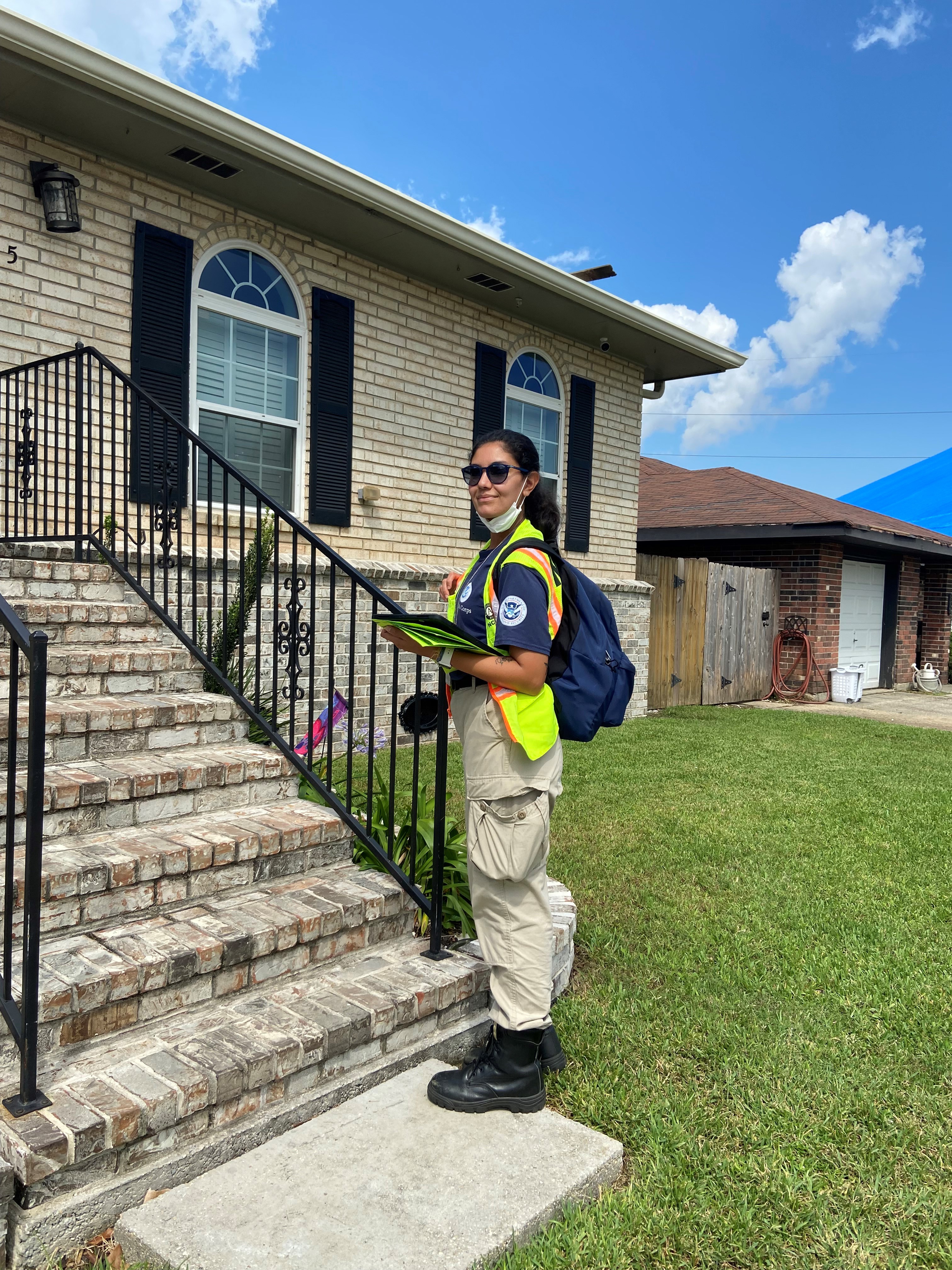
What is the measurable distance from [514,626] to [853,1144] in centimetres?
160

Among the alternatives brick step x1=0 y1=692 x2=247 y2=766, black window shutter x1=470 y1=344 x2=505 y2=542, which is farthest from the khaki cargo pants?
black window shutter x1=470 y1=344 x2=505 y2=542

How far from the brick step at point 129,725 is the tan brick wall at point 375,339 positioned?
9.70 feet

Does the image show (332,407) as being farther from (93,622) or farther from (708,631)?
(708,631)

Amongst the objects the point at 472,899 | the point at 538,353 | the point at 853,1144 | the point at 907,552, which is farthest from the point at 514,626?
the point at 907,552

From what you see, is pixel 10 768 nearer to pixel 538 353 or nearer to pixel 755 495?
pixel 538 353

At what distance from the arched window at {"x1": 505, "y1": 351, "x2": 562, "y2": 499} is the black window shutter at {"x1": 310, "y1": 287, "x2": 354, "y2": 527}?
1.97 m

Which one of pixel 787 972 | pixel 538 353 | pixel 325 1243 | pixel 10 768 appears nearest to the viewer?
pixel 325 1243

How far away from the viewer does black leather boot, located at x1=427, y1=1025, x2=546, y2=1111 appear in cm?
244

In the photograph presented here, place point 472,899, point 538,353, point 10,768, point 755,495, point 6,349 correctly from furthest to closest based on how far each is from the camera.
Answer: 1. point 755,495
2. point 538,353
3. point 6,349
4. point 472,899
5. point 10,768

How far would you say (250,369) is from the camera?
6.84 metres

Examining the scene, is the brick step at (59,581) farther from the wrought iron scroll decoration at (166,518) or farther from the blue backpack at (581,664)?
the blue backpack at (581,664)

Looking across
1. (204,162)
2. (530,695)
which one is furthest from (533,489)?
(204,162)

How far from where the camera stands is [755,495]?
1471 cm

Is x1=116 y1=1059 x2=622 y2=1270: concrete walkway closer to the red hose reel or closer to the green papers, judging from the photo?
the green papers
